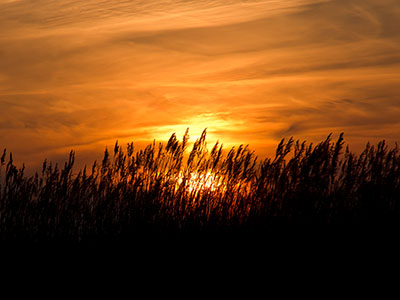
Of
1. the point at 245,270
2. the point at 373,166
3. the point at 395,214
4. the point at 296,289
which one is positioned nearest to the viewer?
the point at 296,289

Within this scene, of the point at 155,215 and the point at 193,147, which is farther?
the point at 193,147

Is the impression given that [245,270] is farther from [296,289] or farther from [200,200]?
[200,200]

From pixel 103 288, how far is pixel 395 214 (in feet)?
10.8

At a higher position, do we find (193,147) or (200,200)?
(193,147)

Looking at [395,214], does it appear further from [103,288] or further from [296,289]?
[103,288]

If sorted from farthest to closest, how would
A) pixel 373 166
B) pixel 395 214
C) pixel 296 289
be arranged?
1. pixel 373 166
2. pixel 395 214
3. pixel 296 289

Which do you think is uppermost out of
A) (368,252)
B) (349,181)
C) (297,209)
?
(349,181)

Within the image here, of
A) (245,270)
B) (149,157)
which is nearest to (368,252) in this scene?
(245,270)

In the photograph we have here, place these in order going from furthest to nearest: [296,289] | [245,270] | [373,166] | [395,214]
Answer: [373,166]
[395,214]
[245,270]
[296,289]

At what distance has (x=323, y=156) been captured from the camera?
240 inches

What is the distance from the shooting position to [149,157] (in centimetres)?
658

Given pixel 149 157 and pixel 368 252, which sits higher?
pixel 149 157

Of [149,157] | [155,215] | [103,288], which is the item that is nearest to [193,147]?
[149,157]

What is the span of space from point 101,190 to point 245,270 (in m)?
2.24
